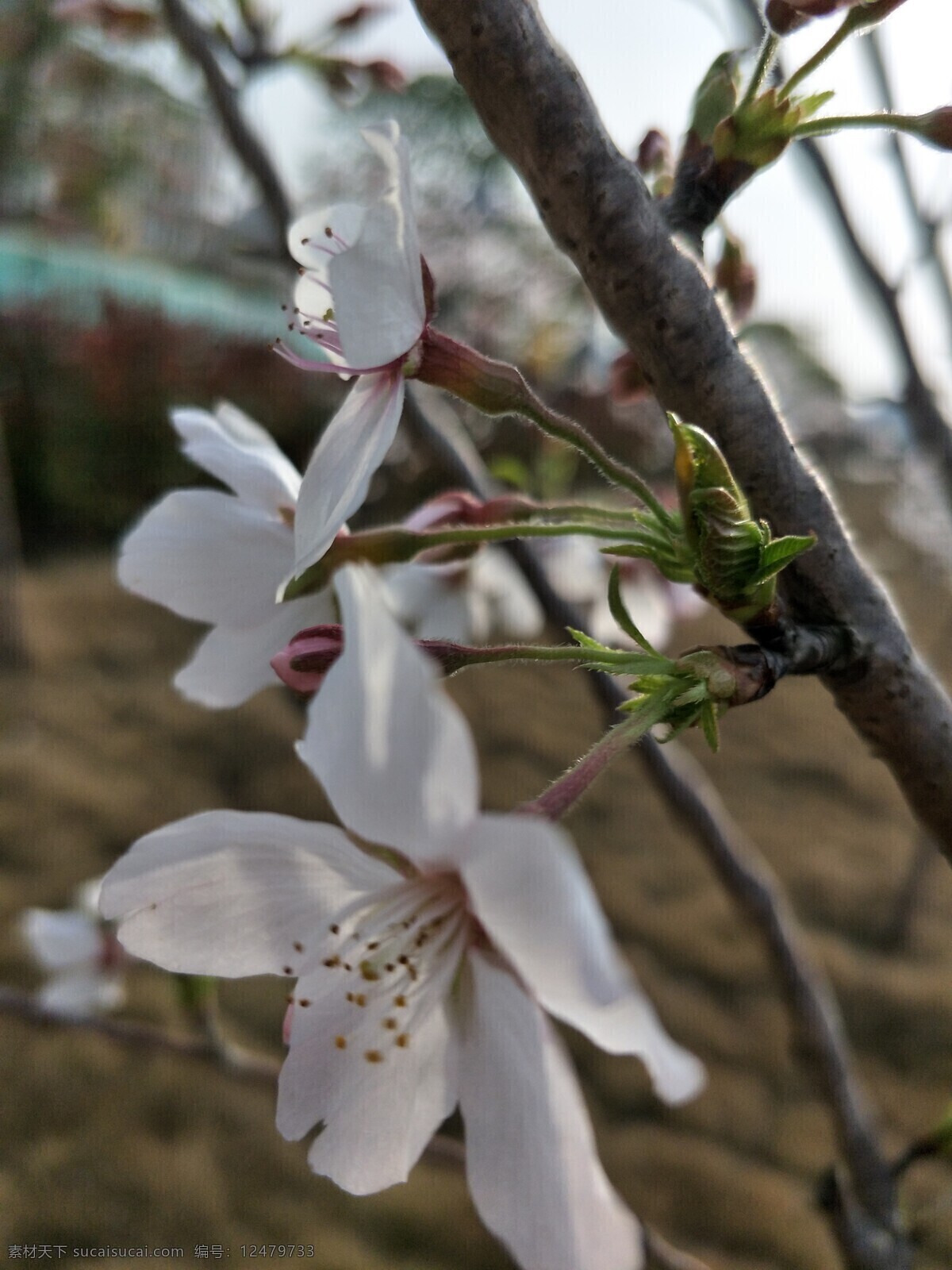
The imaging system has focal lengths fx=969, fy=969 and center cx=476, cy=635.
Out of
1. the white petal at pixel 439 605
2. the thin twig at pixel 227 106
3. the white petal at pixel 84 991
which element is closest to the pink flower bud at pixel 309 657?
the white petal at pixel 439 605

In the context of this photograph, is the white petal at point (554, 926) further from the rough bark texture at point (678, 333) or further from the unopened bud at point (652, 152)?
the unopened bud at point (652, 152)

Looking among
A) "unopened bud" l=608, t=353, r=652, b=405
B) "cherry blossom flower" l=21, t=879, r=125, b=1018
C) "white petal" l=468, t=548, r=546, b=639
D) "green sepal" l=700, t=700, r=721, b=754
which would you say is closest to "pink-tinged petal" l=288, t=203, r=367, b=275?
"unopened bud" l=608, t=353, r=652, b=405

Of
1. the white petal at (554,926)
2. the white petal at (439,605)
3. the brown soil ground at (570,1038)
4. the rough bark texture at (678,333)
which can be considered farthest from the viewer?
the brown soil ground at (570,1038)

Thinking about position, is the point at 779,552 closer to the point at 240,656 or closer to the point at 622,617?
the point at 622,617

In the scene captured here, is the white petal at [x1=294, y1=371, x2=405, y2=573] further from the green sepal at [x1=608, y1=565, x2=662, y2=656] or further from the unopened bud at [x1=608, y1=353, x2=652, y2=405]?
the unopened bud at [x1=608, y1=353, x2=652, y2=405]

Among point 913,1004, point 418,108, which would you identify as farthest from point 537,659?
point 418,108

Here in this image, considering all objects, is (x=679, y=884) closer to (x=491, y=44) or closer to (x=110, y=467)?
(x=491, y=44)

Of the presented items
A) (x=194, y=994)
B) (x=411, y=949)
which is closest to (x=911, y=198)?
(x=411, y=949)
